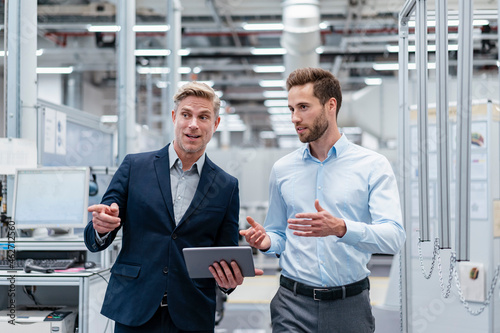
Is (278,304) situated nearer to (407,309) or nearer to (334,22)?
(407,309)

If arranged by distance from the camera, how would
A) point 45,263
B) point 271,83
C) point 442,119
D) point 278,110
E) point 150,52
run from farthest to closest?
point 278,110, point 271,83, point 150,52, point 45,263, point 442,119

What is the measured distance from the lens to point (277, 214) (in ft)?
6.14

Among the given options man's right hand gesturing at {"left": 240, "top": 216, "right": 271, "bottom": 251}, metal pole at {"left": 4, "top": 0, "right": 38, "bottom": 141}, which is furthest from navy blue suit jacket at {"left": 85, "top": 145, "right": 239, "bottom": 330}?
metal pole at {"left": 4, "top": 0, "right": 38, "bottom": 141}

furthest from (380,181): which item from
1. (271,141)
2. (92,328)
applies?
(271,141)

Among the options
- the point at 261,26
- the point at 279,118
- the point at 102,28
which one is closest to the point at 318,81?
the point at 261,26

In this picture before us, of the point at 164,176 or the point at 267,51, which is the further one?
the point at 267,51

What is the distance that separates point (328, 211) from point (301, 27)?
13.6 feet

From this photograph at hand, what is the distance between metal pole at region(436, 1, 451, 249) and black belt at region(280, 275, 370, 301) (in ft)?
1.31

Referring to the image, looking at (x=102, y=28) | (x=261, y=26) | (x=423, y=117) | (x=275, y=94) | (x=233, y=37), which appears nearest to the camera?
(x=423, y=117)

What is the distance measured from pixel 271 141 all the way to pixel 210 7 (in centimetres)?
1487

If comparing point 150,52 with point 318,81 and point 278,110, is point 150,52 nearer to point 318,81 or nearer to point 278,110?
point 278,110

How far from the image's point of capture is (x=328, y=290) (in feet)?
5.44

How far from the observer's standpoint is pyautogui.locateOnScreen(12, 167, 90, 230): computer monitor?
291cm

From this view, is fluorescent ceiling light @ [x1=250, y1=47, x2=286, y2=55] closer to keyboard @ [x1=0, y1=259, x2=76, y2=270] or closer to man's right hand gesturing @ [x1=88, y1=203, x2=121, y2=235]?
keyboard @ [x1=0, y1=259, x2=76, y2=270]
